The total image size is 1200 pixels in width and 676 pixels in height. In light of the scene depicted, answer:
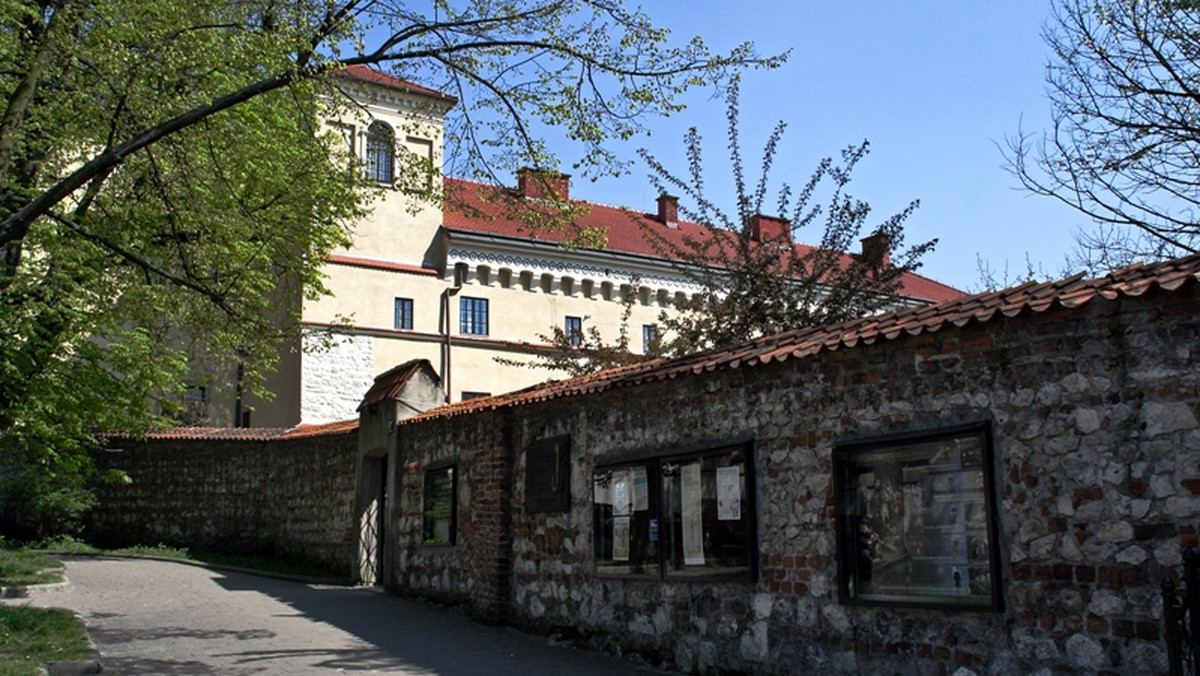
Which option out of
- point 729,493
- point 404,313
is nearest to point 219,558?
point 404,313

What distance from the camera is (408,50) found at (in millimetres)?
10695

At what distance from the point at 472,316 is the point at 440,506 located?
19681 mm

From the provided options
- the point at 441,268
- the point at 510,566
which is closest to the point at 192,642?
the point at 510,566

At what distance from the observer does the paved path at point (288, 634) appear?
9367 mm

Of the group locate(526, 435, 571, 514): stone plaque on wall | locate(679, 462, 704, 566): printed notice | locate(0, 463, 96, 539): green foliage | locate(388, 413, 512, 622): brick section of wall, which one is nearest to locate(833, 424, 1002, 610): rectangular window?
locate(679, 462, 704, 566): printed notice

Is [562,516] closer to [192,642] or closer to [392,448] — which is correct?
[192,642]

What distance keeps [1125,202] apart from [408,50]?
953cm

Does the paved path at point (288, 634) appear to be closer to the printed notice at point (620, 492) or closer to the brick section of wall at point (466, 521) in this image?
the brick section of wall at point (466, 521)

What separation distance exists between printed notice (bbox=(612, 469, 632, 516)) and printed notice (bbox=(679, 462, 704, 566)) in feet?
3.03

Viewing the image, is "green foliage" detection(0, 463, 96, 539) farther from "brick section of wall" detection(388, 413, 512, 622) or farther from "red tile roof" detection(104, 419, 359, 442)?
"brick section of wall" detection(388, 413, 512, 622)

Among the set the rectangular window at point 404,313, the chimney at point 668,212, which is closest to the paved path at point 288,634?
the rectangular window at point 404,313

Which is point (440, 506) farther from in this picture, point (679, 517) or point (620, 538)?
point (679, 517)

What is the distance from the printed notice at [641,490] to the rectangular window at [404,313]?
23572mm

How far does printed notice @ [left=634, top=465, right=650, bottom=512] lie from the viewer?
988 cm
